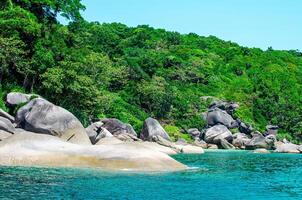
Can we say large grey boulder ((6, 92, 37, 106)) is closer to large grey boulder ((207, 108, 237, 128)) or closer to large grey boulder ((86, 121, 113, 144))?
large grey boulder ((86, 121, 113, 144))

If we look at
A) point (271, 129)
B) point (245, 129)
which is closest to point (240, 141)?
point (245, 129)

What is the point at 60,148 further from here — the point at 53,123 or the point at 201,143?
the point at 201,143

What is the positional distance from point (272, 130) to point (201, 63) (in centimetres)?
3066

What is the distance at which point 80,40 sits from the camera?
64.8 m

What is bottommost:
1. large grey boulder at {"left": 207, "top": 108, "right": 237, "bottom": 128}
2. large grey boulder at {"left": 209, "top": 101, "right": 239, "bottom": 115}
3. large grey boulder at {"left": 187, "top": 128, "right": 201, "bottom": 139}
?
large grey boulder at {"left": 187, "top": 128, "right": 201, "bottom": 139}

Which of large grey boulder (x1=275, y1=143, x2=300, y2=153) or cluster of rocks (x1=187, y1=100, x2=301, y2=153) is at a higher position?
cluster of rocks (x1=187, y1=100, x2=301, y2=153)

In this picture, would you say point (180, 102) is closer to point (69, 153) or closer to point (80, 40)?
point (80, 40)

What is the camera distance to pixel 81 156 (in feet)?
101

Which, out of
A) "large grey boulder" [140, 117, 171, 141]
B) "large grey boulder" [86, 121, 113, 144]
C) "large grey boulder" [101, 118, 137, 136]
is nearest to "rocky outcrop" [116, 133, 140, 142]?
"large grey boulder" [101, 118, 137, 136]

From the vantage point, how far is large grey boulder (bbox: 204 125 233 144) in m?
82.8

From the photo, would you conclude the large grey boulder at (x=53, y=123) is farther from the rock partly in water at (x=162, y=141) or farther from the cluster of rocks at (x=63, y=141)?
the rock partly in water at (x=162, y=141)

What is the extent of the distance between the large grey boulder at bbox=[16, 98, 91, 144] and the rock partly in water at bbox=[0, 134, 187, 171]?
22.7 feet

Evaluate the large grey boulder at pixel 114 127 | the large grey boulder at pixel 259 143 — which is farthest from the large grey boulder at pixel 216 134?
the large grey boulder at pixel 114 127

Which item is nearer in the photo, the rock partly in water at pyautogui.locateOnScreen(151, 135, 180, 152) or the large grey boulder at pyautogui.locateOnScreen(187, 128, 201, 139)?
the rock partly in water at pyautogui.locateOnScreen(151, 135, 180, 152)
